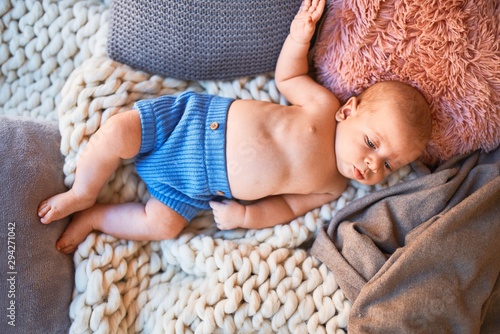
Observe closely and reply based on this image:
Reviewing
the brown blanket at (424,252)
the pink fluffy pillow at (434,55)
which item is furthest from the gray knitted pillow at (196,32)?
the brown blanket at (424,252)

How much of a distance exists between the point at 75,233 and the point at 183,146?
13.6 inches

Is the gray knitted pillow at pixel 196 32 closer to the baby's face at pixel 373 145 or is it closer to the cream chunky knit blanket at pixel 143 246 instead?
the cream chunky knit blanket at pixel 143 246

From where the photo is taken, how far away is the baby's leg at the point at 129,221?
4.17 feet

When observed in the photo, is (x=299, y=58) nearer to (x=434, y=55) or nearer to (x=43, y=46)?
(x=434, y=55)

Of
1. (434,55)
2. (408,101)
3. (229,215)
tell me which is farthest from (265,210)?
(434,55)

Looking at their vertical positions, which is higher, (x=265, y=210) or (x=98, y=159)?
(x=98, y=159)

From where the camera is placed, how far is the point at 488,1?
117cm

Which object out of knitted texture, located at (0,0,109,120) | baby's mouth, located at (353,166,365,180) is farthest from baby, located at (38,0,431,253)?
knitted texture, located at (0,0,109,120)

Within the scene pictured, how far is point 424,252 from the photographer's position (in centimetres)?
116

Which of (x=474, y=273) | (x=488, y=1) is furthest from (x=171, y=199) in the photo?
(x=488, y=1)

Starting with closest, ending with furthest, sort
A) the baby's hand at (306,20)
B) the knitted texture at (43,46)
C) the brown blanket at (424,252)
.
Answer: the brown blanket at (424,252) → the baby's hand at (306,20) → the knitted texture at (43,46)

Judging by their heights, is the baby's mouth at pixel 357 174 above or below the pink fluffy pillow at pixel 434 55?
below

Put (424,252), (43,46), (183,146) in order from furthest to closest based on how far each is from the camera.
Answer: (43,46)
(183,146)
(424,252)

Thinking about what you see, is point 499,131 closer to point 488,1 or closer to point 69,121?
point 488,1
